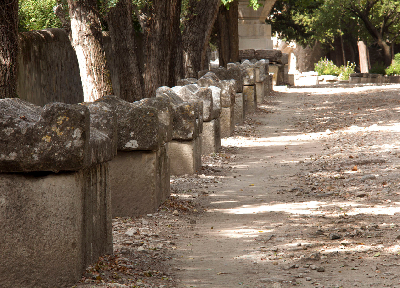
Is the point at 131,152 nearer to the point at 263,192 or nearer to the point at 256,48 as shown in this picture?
the point at 263,192

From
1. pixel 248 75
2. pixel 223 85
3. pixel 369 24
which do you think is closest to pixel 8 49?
pixel 223 85

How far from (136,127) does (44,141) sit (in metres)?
2.15

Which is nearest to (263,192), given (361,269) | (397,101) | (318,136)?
(361,269)

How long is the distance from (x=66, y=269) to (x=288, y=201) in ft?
11.7

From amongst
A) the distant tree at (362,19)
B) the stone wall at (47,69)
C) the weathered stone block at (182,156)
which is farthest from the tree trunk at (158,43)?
the distant tree at (362,19)

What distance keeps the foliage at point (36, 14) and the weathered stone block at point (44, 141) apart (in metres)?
11.0

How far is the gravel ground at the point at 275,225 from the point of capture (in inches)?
164

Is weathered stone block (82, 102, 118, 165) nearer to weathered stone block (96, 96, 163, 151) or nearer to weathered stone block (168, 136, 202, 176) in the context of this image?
weathered stone block (96, 96, 163, 151)

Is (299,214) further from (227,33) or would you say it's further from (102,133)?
(227,33)

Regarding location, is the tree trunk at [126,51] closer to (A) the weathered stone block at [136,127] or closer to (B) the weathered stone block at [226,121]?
(B) the weathered stone block at [226,121]

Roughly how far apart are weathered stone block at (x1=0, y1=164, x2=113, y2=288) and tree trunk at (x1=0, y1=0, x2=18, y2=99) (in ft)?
12.1

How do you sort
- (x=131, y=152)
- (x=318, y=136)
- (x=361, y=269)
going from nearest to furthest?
(x=361, y=269) < (x=131, y=152) < (x=318, y=136)

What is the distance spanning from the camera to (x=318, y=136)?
41.4 feet

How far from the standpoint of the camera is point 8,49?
7086mm
